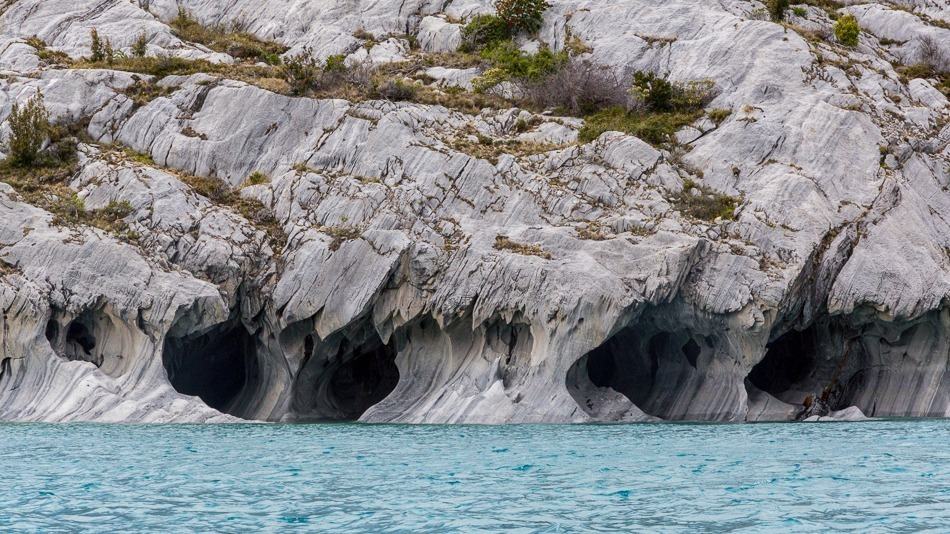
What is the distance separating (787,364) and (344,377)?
66.8ft

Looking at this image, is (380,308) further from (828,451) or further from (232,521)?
(232,521)

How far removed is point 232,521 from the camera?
17.7 metres

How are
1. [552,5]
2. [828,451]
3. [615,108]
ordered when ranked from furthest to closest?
[552,5], [615,108], [828,451]

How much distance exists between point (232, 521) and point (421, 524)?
3138mm

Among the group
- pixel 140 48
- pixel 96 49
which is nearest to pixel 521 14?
pixel 140 48

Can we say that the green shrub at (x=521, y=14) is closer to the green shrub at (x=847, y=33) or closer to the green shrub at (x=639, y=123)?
the green shrub at (x=639, y=123)

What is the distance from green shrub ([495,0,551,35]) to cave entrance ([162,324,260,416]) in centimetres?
2509

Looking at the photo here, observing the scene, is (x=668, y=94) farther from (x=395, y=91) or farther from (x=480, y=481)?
(x=480, y=481)

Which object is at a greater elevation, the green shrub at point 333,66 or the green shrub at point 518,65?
the green shrub at point 333,66

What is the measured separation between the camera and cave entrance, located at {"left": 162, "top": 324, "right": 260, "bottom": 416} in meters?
46.7

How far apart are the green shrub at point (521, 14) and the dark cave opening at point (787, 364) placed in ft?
79.0

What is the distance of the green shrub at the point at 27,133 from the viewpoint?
162 ft

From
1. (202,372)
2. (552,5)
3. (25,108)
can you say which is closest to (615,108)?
(552,5)

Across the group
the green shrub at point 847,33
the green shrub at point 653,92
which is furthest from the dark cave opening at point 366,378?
the green shrub at point 847,33
